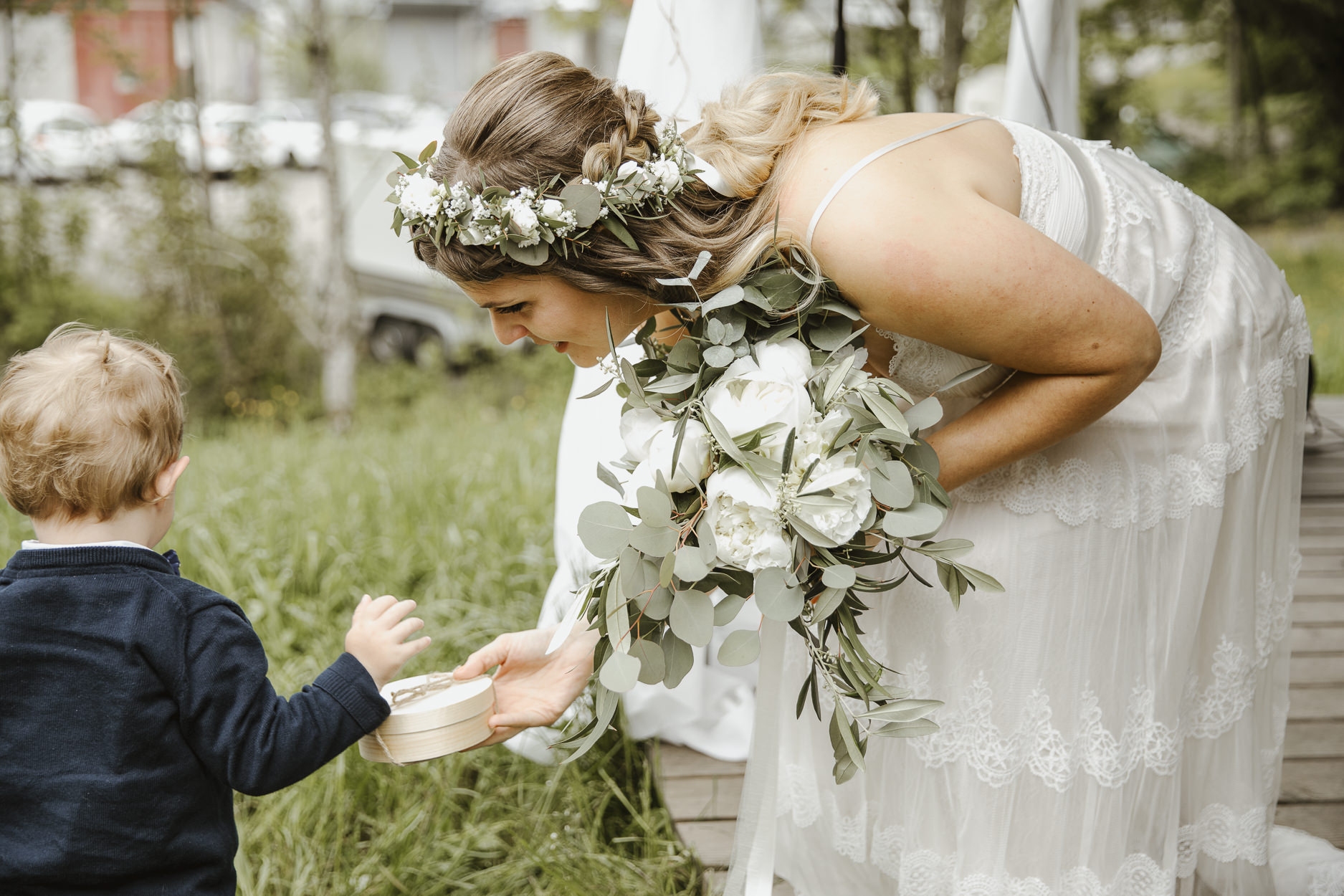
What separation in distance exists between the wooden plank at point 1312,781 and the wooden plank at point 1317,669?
1.28 feet

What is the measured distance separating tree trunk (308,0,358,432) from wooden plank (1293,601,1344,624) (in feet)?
17.7

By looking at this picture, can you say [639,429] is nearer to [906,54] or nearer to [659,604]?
[659,604]

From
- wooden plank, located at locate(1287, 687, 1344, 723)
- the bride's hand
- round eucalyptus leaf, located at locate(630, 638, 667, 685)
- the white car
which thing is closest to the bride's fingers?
the bride's hand

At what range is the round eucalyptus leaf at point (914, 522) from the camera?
4.58 ft

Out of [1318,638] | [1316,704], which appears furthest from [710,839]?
[1318,638]

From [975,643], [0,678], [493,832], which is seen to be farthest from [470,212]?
[493,832]

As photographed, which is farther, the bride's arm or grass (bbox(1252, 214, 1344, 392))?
grass (bbox(1252, 214, 1344, 392))

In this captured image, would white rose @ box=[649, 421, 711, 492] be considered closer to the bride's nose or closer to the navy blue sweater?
the bride's nose

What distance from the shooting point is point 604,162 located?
159 centimetres

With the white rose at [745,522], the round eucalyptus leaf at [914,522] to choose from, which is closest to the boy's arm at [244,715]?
the white rose at [745,522]

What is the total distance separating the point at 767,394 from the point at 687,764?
1380 mm

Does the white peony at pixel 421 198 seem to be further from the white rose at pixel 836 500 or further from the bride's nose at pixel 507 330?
the white rose at pixel 836 500

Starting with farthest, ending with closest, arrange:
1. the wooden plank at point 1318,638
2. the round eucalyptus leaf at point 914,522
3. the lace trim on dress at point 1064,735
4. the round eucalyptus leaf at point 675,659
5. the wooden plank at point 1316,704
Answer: the wooden plank at point 1318,638, the wooden plank at point 1316,704, the lace trim on dress at point 1064,735, the round eucalyptus leaf at point 675,659, the round eucalyptus leaf at point 914,522

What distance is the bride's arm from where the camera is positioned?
4.66ft
